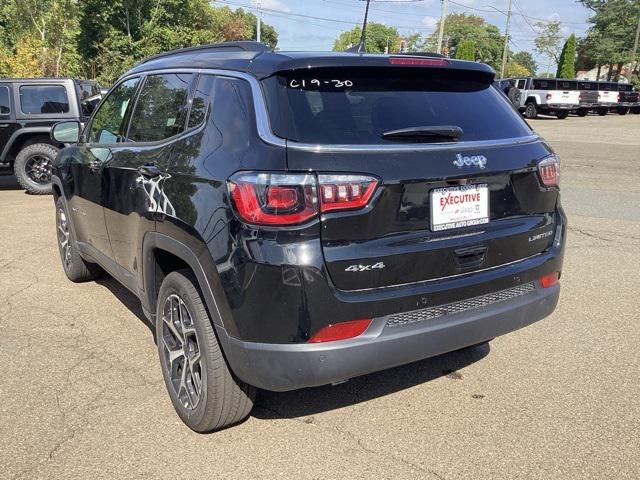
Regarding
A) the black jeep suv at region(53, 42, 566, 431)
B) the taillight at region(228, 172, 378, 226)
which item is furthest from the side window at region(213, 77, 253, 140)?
the taillight at region(228, 172, 378, 226)

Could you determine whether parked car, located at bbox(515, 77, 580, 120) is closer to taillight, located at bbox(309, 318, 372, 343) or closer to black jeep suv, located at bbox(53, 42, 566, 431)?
black jeep suv, located at bbox(53, 42, 566, 431)

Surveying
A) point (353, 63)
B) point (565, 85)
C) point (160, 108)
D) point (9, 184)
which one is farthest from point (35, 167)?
point (565, 85)

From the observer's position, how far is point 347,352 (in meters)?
2.47

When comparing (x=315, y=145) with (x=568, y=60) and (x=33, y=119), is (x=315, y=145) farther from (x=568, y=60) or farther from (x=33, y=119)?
(x=568, y=60)

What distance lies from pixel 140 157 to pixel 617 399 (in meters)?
2.94

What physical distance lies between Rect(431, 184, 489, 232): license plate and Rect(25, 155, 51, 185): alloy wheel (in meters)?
9.09

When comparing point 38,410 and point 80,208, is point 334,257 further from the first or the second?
point 80,208

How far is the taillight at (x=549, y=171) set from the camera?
3.07m

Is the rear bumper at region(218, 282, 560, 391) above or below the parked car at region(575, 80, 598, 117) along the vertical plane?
below

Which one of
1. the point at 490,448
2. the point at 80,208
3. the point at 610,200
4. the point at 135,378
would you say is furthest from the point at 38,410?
the point at 610,200

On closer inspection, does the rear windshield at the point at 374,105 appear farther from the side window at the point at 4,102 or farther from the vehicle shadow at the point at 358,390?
the side window at the point at 4,102

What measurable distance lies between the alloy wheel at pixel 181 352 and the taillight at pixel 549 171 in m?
1.91

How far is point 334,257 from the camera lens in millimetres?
2410

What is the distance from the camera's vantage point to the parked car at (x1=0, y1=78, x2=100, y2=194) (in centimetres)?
990
